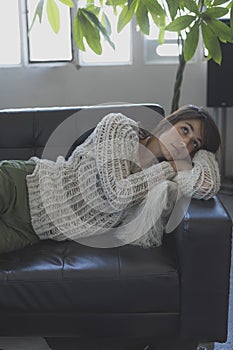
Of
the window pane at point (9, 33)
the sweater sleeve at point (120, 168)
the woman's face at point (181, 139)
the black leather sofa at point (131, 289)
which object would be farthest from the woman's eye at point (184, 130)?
the window pane at point (9, 33)

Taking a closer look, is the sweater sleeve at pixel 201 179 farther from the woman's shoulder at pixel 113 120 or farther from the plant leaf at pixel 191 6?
the plant leaf at pixel 191 6

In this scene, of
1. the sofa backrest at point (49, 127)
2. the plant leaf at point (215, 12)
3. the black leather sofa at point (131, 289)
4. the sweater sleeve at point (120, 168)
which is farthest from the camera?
the sofa backrest at point (49, 127)

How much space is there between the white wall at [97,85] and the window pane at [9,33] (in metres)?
0.11

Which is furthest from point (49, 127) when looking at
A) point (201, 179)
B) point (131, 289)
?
point (131, 289)

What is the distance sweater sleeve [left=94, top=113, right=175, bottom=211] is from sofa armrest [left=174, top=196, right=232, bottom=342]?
0.59 feet

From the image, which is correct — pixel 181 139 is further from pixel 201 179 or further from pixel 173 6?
pixel 173 6

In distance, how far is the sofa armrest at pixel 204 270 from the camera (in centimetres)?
149

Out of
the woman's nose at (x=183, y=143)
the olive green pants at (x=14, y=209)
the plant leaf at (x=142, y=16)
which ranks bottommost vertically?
the olive green pants at (x=14, y=209)

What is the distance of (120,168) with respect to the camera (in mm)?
1667

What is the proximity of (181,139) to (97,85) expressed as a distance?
6.70 ft

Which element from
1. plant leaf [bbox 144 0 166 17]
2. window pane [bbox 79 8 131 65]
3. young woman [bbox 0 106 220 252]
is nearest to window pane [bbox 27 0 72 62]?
window pane [bbox 79 8 131 65]

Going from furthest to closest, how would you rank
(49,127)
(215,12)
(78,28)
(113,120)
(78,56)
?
(78,56) < (49,127) < (113,120) < (78,28) < (215,12)

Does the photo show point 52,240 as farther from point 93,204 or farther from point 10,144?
point 10,144

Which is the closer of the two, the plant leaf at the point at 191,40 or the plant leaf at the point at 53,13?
the plant leaf at the point at 191,40
